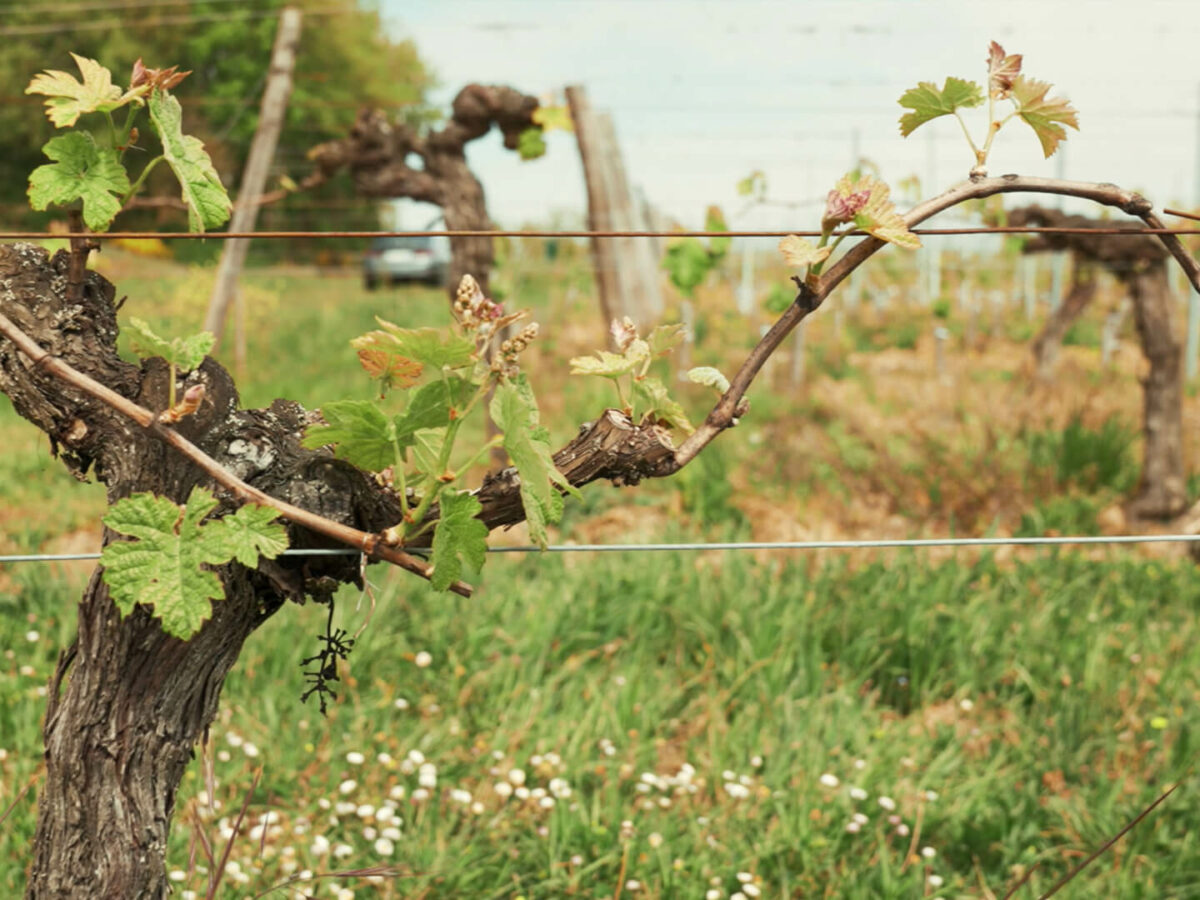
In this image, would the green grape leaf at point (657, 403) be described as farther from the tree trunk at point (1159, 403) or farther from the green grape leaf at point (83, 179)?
the tree trunk at point (1159, 403)

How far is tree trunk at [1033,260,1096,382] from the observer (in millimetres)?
7738

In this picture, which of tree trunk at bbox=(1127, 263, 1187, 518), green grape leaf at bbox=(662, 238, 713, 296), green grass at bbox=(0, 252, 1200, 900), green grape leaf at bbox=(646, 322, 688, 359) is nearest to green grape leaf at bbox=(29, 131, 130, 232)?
green grape leaf at bbox=(646, 322, 688, 359)

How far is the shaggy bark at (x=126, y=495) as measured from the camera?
1359 millimetres

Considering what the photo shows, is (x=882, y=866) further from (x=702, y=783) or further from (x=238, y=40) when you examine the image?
Result: (x=238, y=40)

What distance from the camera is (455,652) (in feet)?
10.9

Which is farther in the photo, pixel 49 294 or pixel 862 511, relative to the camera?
pixel 862 511

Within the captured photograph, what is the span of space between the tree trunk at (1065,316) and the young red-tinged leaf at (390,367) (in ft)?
23.1

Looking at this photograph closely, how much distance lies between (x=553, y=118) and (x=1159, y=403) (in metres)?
3.06

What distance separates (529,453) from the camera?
46.8 inches

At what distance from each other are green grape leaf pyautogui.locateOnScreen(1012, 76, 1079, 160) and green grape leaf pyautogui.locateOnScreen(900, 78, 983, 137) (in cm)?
5

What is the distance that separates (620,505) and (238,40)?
19.9 meters

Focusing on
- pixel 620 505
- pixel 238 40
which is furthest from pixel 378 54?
pixel 620 505

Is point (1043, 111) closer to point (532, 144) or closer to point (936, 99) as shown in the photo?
point (936, 99)

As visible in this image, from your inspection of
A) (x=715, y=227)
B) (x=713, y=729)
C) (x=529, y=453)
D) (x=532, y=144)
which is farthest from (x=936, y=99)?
(x=715, y=227)
